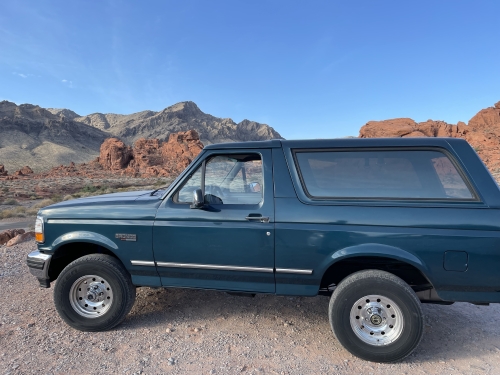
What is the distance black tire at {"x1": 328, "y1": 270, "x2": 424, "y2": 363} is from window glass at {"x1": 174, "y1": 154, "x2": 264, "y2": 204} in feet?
4.16

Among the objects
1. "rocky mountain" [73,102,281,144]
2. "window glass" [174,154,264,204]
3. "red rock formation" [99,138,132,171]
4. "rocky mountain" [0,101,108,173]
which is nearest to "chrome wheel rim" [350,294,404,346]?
"window glass" [174,154,264,204]

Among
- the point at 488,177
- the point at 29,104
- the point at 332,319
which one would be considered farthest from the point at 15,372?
the point at 29,104

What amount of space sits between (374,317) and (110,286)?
2734 millimetres

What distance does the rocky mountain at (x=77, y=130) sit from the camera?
2939 inches

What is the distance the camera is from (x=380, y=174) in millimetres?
3033

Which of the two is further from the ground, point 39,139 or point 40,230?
point 39,139

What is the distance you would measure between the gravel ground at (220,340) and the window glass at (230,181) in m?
1.47

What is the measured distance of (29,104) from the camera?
98.5 meters

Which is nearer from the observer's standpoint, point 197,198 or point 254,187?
point 197,198

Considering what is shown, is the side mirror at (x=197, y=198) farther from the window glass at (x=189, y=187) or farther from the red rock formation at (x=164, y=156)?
the red rock formation at (x=164, y=156)

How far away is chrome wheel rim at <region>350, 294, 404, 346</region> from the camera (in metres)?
2.88

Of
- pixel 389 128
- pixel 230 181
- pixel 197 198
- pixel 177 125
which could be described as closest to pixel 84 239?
pixel 197 198

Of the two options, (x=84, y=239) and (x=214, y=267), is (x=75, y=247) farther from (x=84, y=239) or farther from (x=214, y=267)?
(x=214, y=267)

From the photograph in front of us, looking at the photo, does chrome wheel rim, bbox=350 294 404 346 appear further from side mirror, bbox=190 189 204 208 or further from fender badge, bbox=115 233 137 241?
fender badge, bbox=115 233 137 241
